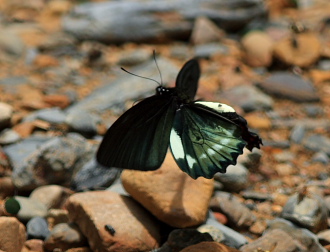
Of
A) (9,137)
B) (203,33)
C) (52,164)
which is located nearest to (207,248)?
(52,164)

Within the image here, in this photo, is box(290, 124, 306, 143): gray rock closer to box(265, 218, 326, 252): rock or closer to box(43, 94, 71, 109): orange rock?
box(265, 218, 326, 252): rock

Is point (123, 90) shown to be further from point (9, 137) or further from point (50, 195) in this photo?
point (50, 195)

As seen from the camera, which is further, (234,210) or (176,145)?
(234,210)

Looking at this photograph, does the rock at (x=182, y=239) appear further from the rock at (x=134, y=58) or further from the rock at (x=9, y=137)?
the rock at (x=134, y=58)

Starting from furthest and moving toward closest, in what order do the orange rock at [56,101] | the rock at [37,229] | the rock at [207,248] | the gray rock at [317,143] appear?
the orange rock at [56,101] → the gray rock at [317,143] → the rock at [37,229] → the rock at [207,248]

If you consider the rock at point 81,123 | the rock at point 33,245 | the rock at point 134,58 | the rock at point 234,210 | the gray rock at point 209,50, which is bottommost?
the rock at point 33,245

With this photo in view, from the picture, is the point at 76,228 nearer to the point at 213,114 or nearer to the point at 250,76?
the point at 213,114

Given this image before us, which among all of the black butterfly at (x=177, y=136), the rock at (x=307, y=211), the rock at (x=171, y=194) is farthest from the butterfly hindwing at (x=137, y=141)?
the rock at (x=307, y=211)
